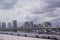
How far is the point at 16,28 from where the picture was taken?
17.8ft

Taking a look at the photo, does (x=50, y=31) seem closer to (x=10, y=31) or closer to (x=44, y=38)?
(x=44, y=38)

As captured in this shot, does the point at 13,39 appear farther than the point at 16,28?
Yes

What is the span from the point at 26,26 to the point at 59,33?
1180mm

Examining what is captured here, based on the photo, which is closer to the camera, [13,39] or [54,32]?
[54,32]

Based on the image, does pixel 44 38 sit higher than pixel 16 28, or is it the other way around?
pixel 16 28

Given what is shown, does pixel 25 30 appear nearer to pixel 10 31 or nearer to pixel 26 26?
pixel 26 26

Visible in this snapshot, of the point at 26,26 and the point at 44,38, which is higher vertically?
the point at 26,26

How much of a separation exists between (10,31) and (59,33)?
1.78 meters

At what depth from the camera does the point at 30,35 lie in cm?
562

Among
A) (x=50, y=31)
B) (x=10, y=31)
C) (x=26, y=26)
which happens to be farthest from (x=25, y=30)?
(x=50, y=31)

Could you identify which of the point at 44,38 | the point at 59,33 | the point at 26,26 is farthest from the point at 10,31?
the point at 59,33

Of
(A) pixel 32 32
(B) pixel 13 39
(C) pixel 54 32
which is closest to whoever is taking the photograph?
(C) pixel 54 32

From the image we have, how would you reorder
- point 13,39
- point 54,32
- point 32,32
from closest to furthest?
Result: point 54,32 → point 32,32 → point 13,39

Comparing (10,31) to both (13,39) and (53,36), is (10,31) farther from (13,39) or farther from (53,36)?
(53,36)
